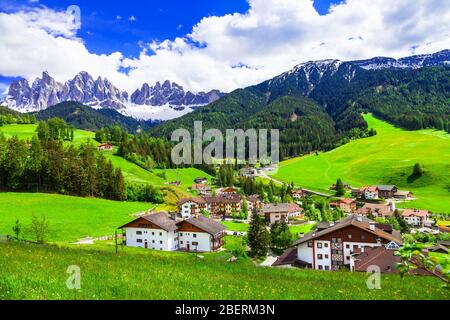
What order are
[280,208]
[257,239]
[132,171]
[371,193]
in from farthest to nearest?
1. [371,193]
2. [132,171]
3. [280,208]
4. [257,239]

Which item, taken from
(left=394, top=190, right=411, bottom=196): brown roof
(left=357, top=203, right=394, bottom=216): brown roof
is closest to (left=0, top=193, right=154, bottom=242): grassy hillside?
(left=357, top=203, right=394, bottom=216): brown roof

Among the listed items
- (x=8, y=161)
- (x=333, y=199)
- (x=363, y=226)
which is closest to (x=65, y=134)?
(x=8, y=161)

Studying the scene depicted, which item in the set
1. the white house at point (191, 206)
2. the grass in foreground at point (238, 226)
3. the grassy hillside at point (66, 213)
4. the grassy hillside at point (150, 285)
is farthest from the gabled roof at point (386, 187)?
the grassy hillside at point (150, 285)

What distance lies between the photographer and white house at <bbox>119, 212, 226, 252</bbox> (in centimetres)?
8256

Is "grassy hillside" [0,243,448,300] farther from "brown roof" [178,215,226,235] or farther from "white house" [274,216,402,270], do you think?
"brown roof" [178,215,226,235]

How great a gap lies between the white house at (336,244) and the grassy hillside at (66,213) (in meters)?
41.6

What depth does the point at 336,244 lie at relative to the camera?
67.9 meters

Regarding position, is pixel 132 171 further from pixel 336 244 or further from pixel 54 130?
pixel 336 244

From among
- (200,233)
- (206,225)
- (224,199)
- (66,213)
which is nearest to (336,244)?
(200,233)

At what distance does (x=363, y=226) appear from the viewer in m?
67.8

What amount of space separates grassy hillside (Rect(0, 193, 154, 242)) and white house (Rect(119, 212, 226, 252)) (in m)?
5.44

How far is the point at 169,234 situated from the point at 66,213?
1025 inches
